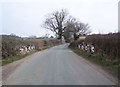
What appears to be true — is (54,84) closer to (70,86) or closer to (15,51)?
(70,86)

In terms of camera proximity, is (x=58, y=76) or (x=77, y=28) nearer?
(x=58, y=76)

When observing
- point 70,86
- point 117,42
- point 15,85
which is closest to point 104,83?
point 70,86

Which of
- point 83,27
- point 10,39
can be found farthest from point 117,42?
point 83,27

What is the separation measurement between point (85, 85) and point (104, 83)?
3.10 ft

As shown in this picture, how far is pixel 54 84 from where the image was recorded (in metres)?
11.9

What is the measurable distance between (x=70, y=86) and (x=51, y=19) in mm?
102170

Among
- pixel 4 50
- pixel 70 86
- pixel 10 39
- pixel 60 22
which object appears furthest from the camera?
pixel 60 22

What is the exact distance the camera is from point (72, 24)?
10288 centimetres

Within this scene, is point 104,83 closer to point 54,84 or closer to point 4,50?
point 54,84

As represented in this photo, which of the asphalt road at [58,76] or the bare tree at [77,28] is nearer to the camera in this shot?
the asphalt road at [58,76]

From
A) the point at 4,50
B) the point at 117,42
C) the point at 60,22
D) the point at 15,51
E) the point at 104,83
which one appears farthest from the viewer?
the point at 60,22

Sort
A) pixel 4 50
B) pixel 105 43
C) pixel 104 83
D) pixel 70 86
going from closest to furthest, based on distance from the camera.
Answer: pixel 70 86 → pixel 104 83 → pixel 105 43 → pixel 4 50

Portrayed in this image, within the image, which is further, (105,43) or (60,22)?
(60,22)

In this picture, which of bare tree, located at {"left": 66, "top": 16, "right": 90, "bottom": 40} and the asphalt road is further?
bare tree, located at {"left": 66, "top": 16, "right": 90, "bottom": 40}
